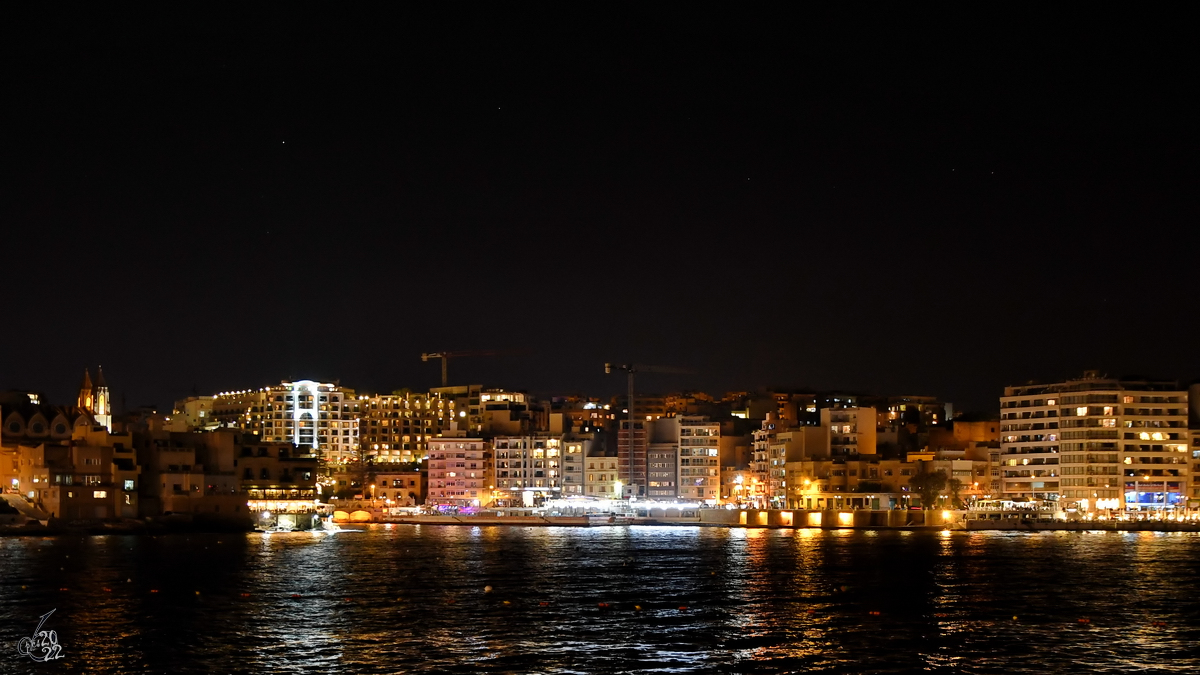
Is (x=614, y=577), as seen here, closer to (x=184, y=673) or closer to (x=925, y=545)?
(x=184, y=673)

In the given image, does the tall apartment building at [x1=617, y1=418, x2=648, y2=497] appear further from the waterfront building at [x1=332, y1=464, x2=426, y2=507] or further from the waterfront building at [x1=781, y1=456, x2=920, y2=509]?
the waterfront building at [x1=781, y1=456, x2=920, y2=509]

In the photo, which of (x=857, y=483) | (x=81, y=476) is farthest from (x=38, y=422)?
(x=857, y=483)

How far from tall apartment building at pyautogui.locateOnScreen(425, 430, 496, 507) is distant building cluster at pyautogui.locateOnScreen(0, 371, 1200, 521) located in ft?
0.62

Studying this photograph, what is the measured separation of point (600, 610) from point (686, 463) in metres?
129

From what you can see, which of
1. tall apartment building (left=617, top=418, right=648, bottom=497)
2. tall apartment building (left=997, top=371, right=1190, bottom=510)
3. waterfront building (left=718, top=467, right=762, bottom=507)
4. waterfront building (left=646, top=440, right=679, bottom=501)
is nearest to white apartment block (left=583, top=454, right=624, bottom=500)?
tall apartment building (left=617, top=418, right=648, bottom=497)

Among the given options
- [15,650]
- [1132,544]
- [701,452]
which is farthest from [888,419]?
[15,650]

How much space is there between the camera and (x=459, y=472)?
188000 mm

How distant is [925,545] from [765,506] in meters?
57.2

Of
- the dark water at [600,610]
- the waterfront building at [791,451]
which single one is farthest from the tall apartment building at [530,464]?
the dark water at [600,610]

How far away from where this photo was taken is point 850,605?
58656 mm

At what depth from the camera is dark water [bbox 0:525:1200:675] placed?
141ft

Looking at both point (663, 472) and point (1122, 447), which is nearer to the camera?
point (1122, 447)

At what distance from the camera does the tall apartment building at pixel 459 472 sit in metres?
187

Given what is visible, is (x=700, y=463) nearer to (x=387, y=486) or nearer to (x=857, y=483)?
(x=857, y=483)
